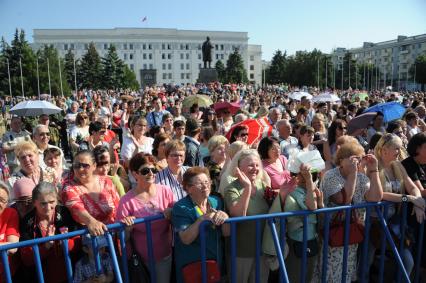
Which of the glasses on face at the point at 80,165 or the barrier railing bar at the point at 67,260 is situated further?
the glasses on face at the point at 80,165

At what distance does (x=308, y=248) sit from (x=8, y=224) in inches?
97.0

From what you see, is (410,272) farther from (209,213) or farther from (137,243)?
(137,243)

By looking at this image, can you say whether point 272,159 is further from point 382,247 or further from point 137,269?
point 137,269

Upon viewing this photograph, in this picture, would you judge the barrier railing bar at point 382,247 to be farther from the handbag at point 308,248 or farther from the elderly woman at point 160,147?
the elderly woman at point 160,147

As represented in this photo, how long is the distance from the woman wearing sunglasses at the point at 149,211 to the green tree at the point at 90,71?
62967mm

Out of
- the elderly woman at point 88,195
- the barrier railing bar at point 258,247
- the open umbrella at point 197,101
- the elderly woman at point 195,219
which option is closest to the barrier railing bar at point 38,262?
the elderly woman at point 88,195

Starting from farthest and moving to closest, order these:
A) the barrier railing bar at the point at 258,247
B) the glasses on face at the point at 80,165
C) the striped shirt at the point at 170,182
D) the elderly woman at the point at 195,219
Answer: the striped shirt at the point at 170,182, the glasses on face at the point at 80,165, the barrier railing bar at the point at 258,247, the elderly woman at the point at 195,219

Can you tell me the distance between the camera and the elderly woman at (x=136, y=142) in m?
5.63

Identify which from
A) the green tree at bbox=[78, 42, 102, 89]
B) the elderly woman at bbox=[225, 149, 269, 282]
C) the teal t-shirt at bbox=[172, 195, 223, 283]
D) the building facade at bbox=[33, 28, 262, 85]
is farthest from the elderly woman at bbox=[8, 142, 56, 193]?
the building facade at bbox=[33, 28, 262, 85]

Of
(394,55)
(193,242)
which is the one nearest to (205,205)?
(193,242)

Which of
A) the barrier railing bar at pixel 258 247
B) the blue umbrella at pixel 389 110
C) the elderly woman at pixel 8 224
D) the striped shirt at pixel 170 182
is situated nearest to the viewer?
the elderly woman at pixel 8 224

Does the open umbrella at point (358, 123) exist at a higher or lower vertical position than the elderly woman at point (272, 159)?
higher

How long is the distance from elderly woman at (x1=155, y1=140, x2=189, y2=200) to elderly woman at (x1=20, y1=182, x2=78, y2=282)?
115 cm

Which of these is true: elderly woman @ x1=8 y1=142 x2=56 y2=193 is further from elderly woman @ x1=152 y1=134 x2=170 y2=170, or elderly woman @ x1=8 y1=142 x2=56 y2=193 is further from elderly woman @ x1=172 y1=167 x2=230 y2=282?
elderly woman @ x1=172 y1=167 x2=230 y2=282
